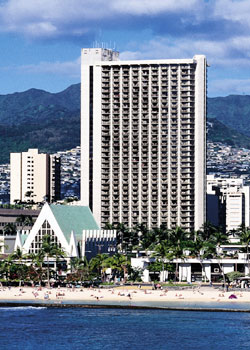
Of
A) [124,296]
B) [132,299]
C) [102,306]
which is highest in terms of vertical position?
[124,296]

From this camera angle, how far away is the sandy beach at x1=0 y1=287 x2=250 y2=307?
185750 millimetres

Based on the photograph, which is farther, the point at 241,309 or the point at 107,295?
the point at 107,295

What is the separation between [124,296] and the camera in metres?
→ 188

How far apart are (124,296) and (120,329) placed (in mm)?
39131

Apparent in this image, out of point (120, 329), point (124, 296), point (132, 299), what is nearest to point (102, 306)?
point (124, 296)

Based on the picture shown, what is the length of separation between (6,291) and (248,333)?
7025cm

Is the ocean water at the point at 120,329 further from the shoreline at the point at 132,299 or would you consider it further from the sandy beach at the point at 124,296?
the sandy beach at the point at 124,296

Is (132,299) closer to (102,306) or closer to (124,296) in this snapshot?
(124,296)

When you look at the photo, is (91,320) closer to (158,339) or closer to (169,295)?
(158,339)

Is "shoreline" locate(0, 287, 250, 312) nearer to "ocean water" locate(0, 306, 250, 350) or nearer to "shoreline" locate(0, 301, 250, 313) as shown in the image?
"shoreline" locate(0, 301, 250, 313)

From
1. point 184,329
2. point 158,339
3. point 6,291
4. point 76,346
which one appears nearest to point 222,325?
point 184,329

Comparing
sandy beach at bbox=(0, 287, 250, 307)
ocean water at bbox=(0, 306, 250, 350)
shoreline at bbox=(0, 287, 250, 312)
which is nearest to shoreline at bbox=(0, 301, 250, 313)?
shoreline at bbox=(0, 287, 250, 312)

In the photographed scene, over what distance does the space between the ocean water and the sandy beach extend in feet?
38.3

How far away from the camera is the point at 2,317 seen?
16488cm
